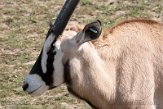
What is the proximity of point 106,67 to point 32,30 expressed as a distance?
16.6 feet

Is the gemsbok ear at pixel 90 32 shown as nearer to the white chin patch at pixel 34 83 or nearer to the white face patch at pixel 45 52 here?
the white face patch at pixel 45 52

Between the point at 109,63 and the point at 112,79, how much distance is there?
16cm

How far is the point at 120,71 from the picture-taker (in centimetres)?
587

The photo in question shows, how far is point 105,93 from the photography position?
19.1ft

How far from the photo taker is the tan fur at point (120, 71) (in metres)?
5.74

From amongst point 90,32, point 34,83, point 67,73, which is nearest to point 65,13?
point 90,32

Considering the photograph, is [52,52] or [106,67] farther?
[106,67]

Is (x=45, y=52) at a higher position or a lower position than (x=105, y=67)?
higher

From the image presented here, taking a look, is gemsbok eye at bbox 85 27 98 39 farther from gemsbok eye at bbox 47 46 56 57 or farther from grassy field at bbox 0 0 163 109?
grassy field at bbox 0 0 163 109

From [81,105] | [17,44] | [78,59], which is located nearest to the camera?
[78,59]

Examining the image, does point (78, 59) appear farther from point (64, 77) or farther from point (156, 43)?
point (156, 43)

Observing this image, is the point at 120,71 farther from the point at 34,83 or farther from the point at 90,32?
the point at 34,83

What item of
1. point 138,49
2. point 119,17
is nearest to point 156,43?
point 138,49

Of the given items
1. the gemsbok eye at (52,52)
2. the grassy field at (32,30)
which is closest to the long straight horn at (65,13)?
the gemsbok eye at (52,52)
